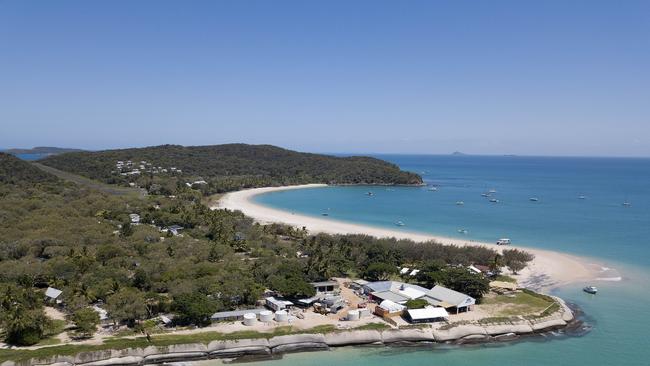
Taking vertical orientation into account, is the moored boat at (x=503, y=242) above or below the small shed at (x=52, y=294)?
below

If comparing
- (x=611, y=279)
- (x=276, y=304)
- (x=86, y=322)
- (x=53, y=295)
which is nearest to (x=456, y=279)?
(x=276, y=304)

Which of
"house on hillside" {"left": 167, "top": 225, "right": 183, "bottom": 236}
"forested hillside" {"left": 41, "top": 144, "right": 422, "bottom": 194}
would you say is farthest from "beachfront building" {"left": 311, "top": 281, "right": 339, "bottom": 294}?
"forested hillside" {"left": 41, "top": 144, "right": 422, "bottom": 194}

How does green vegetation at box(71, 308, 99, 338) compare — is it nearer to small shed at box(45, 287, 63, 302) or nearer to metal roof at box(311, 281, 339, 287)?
small shed at box(45, 287, 63, 302)

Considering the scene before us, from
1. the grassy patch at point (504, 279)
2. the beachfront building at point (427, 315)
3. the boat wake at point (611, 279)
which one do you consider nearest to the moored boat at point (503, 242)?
the boat wake at point (611, 279)

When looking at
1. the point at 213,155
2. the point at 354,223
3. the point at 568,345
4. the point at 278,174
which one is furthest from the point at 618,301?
the point at 213,155

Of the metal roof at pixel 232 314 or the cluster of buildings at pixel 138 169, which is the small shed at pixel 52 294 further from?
the cluster of buildings at pixel 138 169

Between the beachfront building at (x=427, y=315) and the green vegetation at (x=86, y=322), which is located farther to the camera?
the beachfront building at (x=427, y=315)

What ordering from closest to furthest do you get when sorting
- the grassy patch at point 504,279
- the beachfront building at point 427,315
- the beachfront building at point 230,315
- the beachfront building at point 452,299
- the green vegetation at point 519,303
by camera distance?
the beachfront building at point 230,315 < the beachfront building at point 427,315 < the beachfront building at point 452,299 < the green vegetation at point 519,303 < the grassy patch at point 504,279

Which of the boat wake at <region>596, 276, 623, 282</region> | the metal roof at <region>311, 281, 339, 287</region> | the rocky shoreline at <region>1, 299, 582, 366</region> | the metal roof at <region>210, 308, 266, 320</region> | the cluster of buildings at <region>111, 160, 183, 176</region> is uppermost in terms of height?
the cluster of buildings at <region>111, 160, 183, 176</region>

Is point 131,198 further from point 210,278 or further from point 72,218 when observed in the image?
point 210,278
